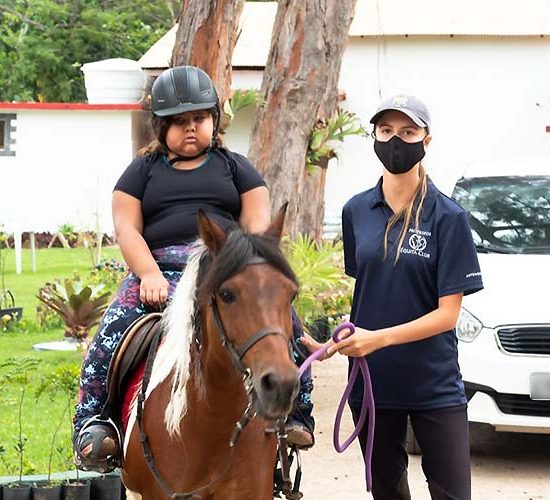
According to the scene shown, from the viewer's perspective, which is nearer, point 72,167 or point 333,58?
point 333,58

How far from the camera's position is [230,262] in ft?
14.2

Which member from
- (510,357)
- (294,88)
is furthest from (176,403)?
(294,88)

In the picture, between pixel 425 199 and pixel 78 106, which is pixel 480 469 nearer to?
pixel 425 199

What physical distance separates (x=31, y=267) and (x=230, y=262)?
19.3 m

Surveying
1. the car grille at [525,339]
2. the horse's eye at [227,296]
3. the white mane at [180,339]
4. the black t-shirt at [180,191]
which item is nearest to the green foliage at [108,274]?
the car grille at [525,339]

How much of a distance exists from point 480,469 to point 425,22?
2145cm

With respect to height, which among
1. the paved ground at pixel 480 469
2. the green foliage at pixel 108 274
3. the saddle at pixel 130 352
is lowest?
the paved ground at pixel 480 469

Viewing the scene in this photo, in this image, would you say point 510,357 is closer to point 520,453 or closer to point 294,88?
point 520,453

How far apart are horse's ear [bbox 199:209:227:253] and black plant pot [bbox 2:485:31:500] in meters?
2.81

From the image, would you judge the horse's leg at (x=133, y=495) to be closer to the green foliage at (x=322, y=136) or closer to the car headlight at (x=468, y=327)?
the car headlight at (x=468, y=327)

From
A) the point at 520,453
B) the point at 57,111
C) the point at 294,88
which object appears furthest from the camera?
the point at 57,111

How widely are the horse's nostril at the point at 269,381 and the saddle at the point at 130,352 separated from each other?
4.95ft

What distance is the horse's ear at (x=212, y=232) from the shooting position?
4508mm

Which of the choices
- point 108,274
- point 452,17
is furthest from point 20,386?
point 452,17
